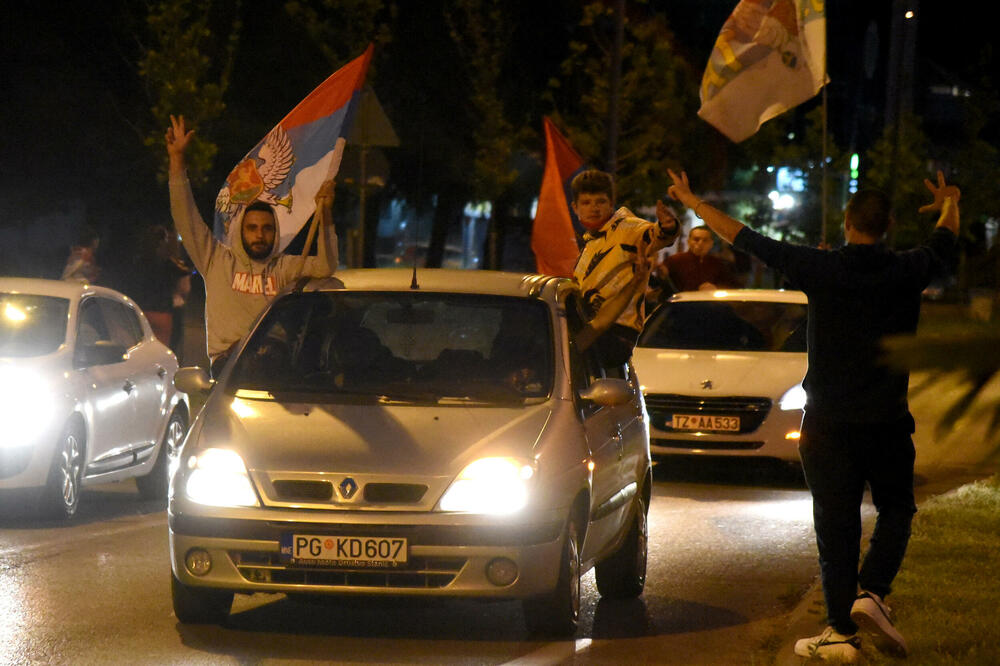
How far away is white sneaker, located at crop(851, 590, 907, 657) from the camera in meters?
6.56

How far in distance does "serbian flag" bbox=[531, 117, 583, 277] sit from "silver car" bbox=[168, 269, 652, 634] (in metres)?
5.74

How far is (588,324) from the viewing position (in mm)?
8625

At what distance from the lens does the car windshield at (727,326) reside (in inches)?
600

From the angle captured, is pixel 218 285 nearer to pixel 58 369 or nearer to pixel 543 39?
pixel 58 369

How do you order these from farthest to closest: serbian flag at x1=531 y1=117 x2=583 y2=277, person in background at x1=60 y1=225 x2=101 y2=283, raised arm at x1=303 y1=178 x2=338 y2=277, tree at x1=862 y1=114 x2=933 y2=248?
tree at x1=862 y1=114 x2=933 y2=248 < person in background at x1=60 y1=225 x2=101 y2=283 < serbian flag at x1=531 y1=117 x2=583 y2=277 < raised arm at x1=303 y1=178 x2=338 y2=277

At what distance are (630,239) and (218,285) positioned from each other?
215 centimetres

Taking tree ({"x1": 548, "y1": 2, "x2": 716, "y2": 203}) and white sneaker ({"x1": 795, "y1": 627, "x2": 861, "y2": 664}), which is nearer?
white sneaker ({"x1": 795, "y1": 627, "x2": 861, "y2": 664})

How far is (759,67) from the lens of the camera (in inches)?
631

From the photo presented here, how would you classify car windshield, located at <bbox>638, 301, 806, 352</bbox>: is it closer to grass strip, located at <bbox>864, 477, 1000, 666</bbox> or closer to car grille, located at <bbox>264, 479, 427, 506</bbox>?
grass strip, located at <bbox>864, 477, 1000, 666</bbox>

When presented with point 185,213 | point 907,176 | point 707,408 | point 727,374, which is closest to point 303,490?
point 185,213

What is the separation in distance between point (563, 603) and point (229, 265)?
3064 millimetres

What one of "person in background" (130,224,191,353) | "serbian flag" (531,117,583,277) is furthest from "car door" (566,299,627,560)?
"person in background" (130,224,191,353)

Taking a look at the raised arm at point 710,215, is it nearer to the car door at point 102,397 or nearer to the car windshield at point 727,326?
the car door at point 102,397

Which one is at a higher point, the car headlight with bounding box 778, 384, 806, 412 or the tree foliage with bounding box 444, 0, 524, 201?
the tree foliage with bounding box 444, 0, 524, 201
